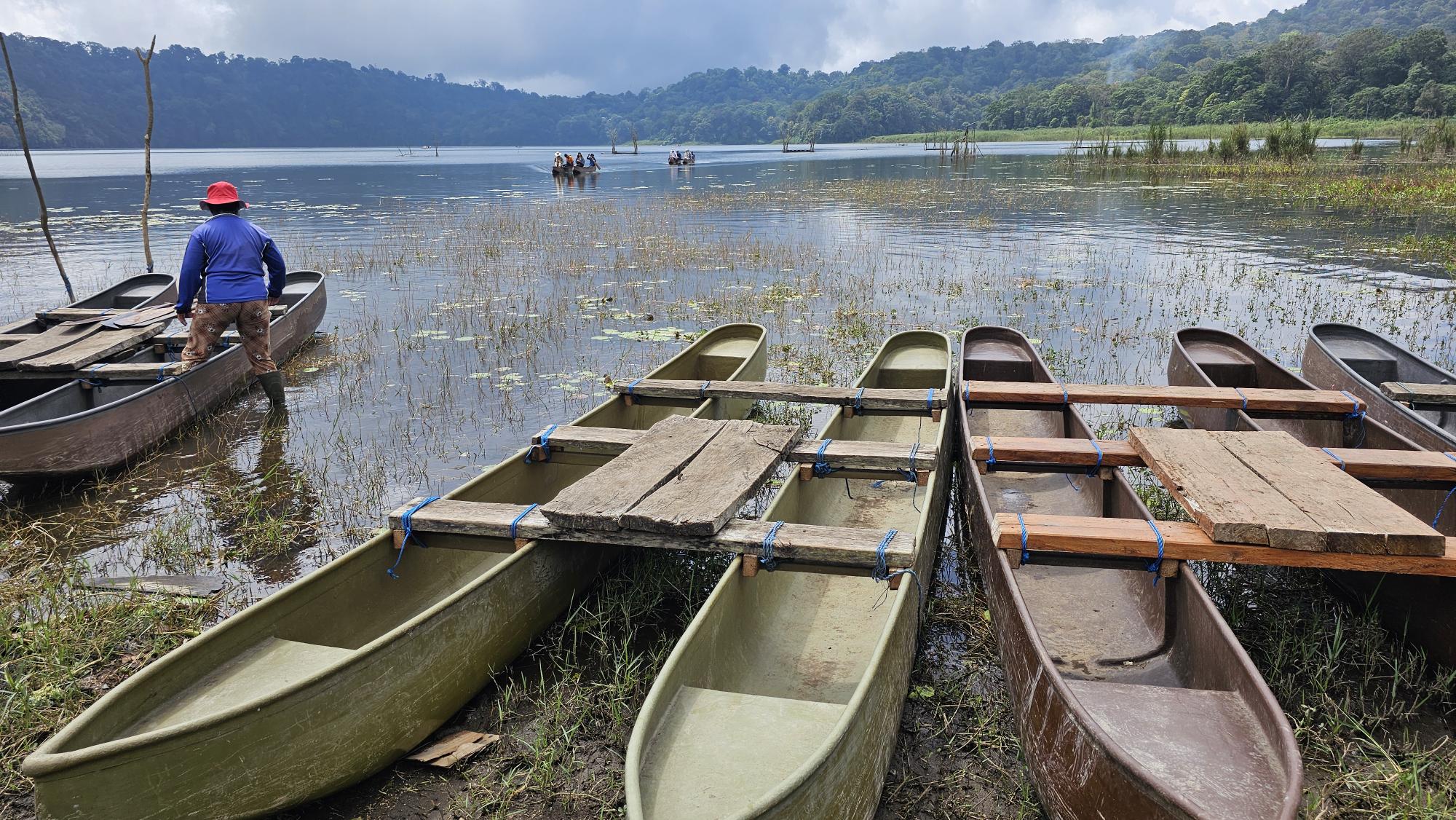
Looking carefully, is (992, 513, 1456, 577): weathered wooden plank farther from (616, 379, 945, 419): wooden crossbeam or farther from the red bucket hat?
the red bucket hat

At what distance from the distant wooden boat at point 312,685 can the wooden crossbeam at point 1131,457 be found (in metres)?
2.73

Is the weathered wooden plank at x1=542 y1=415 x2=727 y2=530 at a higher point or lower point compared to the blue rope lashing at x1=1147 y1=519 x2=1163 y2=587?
higher

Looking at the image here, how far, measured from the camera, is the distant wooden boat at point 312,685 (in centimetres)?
291

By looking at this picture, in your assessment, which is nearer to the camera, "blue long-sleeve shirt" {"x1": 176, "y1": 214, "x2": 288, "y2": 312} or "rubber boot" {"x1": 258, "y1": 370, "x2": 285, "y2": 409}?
"blue long-sleeve shirt" {"x1": 176, "y1": 214, "x2": 288, "y2": 312}

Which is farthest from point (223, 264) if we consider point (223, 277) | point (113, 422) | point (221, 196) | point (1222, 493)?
point (1222, 493)

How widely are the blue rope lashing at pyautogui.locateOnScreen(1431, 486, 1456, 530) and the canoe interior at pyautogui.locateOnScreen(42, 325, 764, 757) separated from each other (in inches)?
215

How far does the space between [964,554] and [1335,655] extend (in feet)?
7.35

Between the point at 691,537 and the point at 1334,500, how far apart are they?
3.28 metres

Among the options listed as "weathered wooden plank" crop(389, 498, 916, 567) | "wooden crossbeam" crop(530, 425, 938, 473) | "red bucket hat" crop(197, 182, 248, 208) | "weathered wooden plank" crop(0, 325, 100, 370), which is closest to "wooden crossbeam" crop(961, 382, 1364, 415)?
"wooden crossbeam" crop(530, 425, 938, 473)

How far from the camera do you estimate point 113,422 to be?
7.05 meters

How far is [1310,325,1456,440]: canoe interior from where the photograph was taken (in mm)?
7680

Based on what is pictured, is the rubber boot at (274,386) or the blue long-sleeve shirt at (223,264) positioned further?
the rubber boot at (274,386)

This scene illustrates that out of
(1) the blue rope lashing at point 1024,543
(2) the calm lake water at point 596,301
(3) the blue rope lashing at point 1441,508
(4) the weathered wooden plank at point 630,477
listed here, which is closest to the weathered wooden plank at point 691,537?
(4) the weathered wooden plank at point 630,477

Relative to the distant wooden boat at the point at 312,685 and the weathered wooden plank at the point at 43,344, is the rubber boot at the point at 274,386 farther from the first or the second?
the distant wooden boat at the point at 312,685
